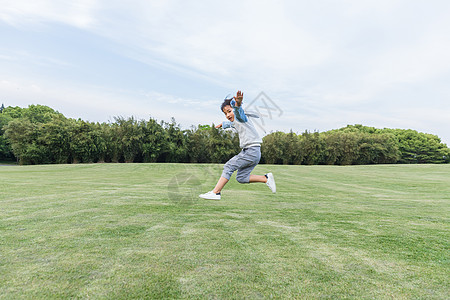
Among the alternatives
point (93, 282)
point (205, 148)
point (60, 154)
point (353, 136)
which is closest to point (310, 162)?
point (353, 136)

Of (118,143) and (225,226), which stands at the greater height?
(118,143)

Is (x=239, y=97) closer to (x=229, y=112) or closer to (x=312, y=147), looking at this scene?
(x=229, y=112)

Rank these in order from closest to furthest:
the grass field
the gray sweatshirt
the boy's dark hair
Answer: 1. the grass field
2. the gray sweatshirt
3. the boy's dark hair

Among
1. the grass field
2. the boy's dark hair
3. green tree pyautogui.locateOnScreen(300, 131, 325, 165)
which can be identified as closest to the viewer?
the grass field

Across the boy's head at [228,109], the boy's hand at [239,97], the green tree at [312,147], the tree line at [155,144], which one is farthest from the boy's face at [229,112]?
the green tree at [312,147]

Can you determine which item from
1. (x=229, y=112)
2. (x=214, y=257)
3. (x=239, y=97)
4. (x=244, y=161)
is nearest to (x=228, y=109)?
(x=229, y=112)

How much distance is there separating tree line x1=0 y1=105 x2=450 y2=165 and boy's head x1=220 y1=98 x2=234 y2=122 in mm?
40544

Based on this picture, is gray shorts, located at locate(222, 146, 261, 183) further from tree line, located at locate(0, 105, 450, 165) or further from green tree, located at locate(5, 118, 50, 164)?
green tree, located at locate(5, 118, 50, 164)

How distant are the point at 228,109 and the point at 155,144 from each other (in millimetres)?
48232

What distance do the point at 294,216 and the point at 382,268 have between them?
109 inches

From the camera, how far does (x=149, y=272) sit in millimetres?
2607

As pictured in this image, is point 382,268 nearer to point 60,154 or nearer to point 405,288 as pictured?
point 405,288

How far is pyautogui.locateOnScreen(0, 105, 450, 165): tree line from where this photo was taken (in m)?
47.3

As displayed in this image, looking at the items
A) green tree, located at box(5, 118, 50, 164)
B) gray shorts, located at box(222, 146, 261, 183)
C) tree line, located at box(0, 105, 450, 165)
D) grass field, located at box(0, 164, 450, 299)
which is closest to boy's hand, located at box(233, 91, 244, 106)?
gray shorts, located at box(222, 146, 261, 183)
